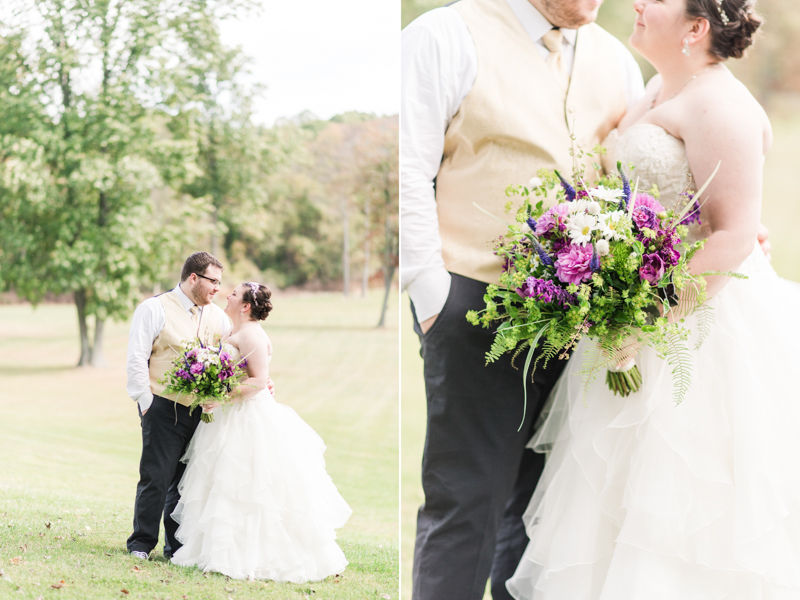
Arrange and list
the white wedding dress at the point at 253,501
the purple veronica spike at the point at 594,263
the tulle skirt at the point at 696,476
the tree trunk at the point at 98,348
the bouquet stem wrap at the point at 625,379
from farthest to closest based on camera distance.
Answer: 1. the tree trunk at the point at 98,348
2. the white wedding dress at the point at 253,501
3. the bouquet stem wrap at the point at 625,379
4. the tulle skirt at the point at 696,476
5. the purple veronica spike at the point at 594,263

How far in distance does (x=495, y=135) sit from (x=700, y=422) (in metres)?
1.04

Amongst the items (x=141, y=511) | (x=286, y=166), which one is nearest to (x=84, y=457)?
(x=141, y=511)

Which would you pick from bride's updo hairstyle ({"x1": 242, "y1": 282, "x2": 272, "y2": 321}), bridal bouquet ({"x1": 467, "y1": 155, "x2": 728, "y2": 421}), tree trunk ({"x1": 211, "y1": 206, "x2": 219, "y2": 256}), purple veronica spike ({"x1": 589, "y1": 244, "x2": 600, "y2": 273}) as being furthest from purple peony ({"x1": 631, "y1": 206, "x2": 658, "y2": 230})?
tree trunk ({"x1": 211, "y1": 206, "x2": 219, "y2": 256})

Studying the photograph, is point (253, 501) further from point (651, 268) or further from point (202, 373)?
point (651, 268)

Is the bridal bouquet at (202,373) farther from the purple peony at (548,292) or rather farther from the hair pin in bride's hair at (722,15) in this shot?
the hair pin in bride's hair at (722,15)

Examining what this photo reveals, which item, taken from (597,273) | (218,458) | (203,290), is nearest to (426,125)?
(597,273)

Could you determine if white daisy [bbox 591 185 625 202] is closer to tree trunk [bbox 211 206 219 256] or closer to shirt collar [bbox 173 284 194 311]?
shirt collar [bbox 173 284 194 311]

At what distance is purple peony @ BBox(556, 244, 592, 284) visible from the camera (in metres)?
1.57

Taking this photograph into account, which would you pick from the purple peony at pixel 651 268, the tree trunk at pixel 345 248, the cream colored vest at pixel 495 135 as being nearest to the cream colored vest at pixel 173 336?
the cream colored vest at pixel 495 135

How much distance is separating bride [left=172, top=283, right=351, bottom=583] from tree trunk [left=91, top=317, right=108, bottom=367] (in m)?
0.74

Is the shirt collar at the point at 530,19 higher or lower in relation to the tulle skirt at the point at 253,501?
Result: higher

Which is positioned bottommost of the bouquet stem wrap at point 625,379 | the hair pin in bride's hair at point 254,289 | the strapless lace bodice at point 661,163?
the bouquet stem wrap at point 625,379

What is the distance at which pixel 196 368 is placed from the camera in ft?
6.67

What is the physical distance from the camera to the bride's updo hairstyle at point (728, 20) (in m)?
1.87
